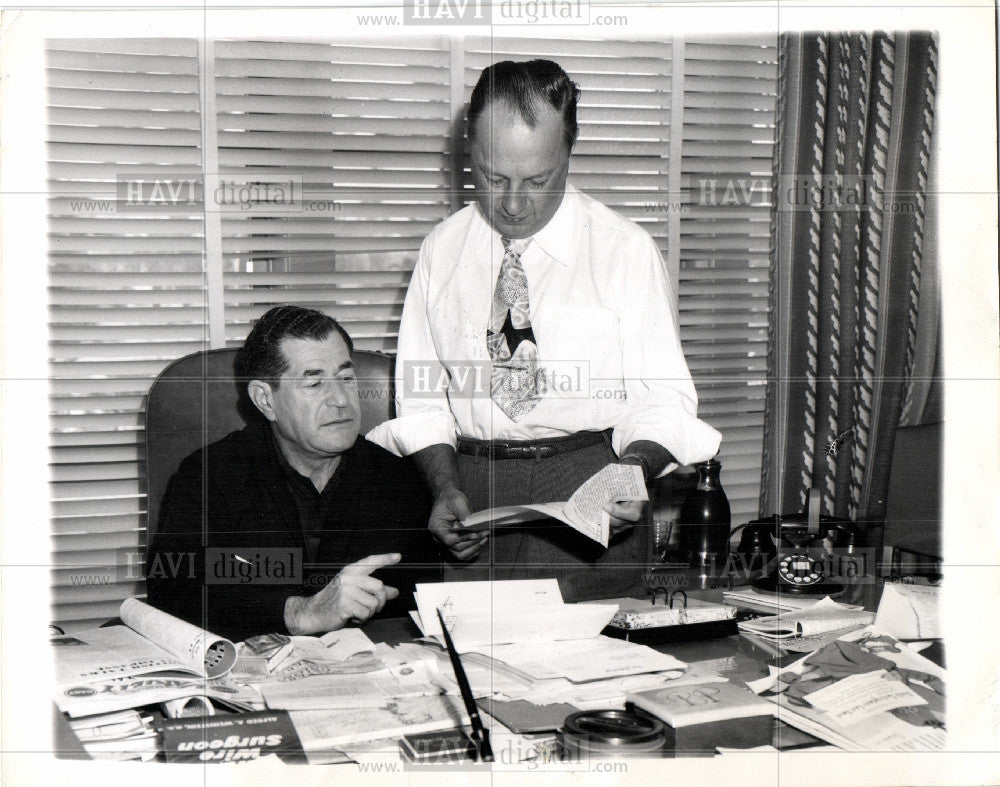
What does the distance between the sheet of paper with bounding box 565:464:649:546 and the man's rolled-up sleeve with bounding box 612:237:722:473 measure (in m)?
0.11

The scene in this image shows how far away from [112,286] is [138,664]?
3.65 ft

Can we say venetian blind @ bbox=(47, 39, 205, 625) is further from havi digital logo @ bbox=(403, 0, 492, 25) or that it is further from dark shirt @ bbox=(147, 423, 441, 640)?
havi digital logo @ bbox=(403, 0, 492, 25)

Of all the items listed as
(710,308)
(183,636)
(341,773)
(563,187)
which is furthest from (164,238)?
(341,773)

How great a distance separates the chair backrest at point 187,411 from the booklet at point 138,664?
0.52 metres

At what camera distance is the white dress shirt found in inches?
65.8

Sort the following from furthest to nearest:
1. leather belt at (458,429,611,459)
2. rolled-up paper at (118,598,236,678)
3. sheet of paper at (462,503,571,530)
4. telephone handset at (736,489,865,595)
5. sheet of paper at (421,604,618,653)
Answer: leather belt at (458,429,611,459) → telephone handset at (736,489,865,595) → sheet of paper at (462,503,571,530) → sheet of paper at (421,604,618,653) → rolled-up paper at (118,598,236,678)

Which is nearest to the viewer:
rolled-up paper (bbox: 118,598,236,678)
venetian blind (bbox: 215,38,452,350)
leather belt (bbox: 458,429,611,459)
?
rolled-up paper (bbox: 118,598,236,678)

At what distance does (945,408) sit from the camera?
1.39 m

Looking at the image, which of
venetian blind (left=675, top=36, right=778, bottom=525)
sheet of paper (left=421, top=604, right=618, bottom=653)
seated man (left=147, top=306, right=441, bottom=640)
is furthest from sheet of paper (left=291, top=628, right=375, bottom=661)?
venetian blind (left=675, top=36, right=778, bottom=525)

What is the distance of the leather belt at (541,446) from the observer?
64.8 inches

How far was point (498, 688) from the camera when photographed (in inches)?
38.4

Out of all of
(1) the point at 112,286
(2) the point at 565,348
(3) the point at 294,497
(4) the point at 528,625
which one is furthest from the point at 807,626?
(1) the point at 112,286

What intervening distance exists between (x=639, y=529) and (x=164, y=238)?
121 cm

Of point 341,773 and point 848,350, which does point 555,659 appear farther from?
point 848,350
